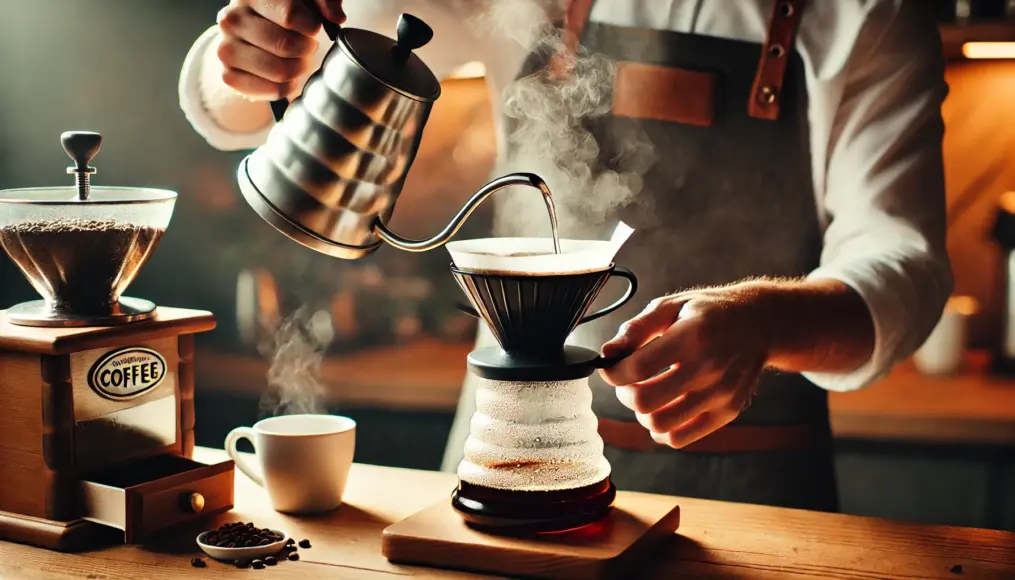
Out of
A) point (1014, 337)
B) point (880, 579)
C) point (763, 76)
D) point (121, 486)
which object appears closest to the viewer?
point (880, 579)

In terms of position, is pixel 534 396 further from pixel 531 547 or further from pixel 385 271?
pixel 385 271

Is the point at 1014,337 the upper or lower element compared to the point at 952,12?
lower

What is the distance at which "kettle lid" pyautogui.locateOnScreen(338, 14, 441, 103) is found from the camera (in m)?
1.11

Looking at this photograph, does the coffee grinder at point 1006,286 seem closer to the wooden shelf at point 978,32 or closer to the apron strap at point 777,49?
the wooden shelf at point 978,32

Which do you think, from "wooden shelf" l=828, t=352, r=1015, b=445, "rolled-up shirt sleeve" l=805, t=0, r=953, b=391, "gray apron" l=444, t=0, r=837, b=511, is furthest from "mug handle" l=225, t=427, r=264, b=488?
"wooden shelf" l=828, t=352, r=1015, b=445

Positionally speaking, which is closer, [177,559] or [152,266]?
[177,559]

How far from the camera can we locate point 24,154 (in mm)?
3033

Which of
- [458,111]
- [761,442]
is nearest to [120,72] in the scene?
[458,111]

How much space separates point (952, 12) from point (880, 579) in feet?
5.86

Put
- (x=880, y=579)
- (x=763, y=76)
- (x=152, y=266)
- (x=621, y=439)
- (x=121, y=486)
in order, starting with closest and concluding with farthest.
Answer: (x=880, y=579)
(x=121, y=486)
(x=763, y=76)
(x=621, y=439)
(x=152, y=266)

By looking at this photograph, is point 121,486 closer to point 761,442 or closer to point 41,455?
point 41,455

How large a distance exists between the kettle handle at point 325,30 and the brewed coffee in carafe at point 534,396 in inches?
11.6

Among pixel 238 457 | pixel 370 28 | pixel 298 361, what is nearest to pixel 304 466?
pixel 238 457

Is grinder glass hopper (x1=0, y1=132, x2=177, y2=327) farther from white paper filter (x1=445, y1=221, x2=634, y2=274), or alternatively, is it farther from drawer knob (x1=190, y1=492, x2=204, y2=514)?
white paper filter (x1=445, y1=221, x2=634, y2=274)
